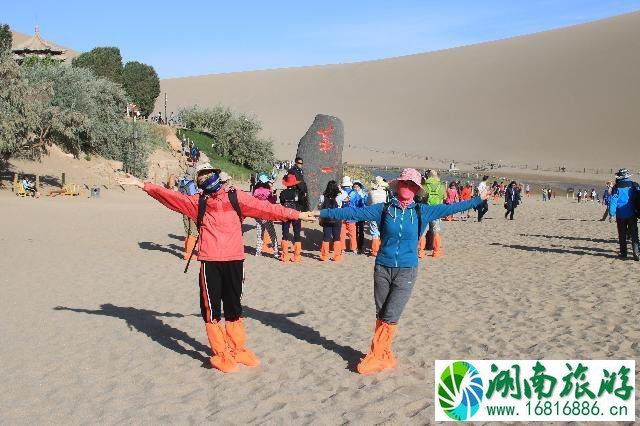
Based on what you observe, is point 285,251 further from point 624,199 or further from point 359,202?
point 624,199

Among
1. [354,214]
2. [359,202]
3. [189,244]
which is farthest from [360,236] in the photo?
[354,214]

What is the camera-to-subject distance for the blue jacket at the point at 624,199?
12.0m

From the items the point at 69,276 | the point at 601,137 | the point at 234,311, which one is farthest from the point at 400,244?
the point at 601,137

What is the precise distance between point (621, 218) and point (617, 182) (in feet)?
2.35

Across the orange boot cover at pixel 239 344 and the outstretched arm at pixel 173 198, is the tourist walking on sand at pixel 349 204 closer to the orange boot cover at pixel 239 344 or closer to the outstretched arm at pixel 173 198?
the orange boot cover at pixel 239 344

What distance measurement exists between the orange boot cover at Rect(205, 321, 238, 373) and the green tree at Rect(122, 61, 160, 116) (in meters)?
46.2

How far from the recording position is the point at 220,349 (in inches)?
228

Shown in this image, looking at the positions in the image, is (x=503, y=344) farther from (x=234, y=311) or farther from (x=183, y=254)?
(x=183, y=254)

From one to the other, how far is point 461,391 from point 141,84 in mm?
49033

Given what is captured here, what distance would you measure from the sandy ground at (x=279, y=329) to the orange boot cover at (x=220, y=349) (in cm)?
12

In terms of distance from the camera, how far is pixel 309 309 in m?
8.44

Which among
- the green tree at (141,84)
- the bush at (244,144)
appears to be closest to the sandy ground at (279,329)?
the bush at (244,144)

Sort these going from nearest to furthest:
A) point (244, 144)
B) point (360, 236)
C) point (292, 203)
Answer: point (292, 203) → point (360, 236) → point (244, 144)

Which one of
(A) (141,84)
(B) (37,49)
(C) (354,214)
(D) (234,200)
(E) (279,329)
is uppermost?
→ (B) (37,49)
